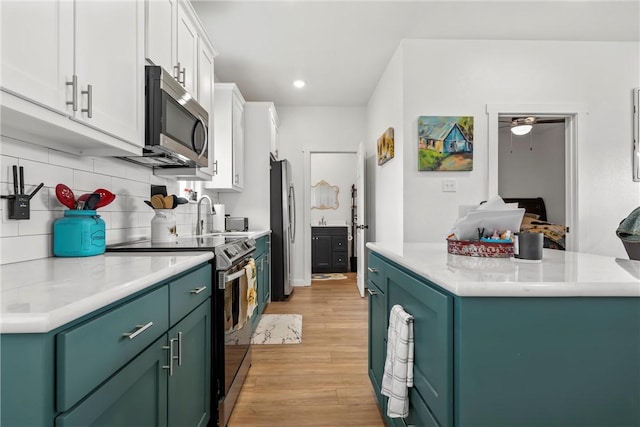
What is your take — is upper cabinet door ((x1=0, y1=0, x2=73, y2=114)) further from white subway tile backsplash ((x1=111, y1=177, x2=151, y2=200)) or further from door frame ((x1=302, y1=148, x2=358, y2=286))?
door frame ((x1=302, y1=148, x2=358, y2=286))

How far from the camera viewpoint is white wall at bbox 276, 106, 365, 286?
5160 millimetres

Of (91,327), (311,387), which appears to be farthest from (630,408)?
(311,387)

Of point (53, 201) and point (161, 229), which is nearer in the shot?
point (53, 201)

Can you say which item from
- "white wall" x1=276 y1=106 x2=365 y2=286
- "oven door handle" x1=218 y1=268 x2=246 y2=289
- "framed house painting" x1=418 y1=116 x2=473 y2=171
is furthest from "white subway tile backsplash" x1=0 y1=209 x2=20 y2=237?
"white wall" x1=276 y1=106 x2=365 y2=286

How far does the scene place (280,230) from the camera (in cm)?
447

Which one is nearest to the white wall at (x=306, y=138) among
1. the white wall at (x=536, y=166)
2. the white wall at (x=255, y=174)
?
the white wall at (x=255, y=174)

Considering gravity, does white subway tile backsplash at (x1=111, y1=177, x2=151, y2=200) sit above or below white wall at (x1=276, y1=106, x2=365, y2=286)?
below

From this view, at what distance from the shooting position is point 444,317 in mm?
955

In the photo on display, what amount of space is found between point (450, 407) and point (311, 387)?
145 cm

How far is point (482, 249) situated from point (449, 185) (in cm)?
189

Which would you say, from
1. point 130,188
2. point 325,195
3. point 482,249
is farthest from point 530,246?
point 325,195

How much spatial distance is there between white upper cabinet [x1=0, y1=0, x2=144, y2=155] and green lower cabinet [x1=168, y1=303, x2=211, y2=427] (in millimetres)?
819

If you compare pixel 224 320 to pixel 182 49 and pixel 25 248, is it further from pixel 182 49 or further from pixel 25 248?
pixel 182 49

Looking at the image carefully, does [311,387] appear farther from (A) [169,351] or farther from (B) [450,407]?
(B) [450,407]
